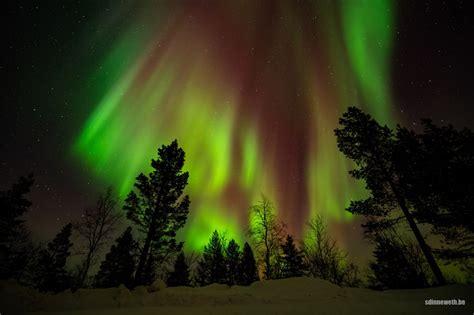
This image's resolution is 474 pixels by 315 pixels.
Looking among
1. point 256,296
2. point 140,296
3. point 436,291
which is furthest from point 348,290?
point 140,296

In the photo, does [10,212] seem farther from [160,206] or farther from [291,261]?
[291,261]

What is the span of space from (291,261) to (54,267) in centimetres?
3695

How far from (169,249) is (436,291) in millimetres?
17597

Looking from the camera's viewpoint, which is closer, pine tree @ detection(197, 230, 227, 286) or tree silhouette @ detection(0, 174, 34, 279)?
tree silhouette @ detection(0, 174, 34, 279)

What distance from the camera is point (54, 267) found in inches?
1254

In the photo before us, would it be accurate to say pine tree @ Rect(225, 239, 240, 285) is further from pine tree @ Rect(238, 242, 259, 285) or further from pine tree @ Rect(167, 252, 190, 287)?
pine tree @ Rect(167, 252, 190, 287)

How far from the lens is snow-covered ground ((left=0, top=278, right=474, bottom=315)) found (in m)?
7.94

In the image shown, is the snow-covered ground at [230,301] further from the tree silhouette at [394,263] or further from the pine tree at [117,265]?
the pine tree at [117,265]

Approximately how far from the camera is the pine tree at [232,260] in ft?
136

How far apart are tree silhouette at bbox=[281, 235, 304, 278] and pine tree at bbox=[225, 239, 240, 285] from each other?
36.4 feet

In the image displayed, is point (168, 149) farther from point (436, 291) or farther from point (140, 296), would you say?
point (436, 291)

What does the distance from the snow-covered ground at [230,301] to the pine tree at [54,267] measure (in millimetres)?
27053

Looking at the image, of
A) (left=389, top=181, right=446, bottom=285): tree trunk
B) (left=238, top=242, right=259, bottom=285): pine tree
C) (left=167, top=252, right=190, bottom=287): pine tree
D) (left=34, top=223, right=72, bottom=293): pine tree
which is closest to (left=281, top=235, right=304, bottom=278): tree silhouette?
(left=238, top=242, right=259, bottom=285): pine tree

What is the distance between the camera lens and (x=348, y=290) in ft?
36.2
